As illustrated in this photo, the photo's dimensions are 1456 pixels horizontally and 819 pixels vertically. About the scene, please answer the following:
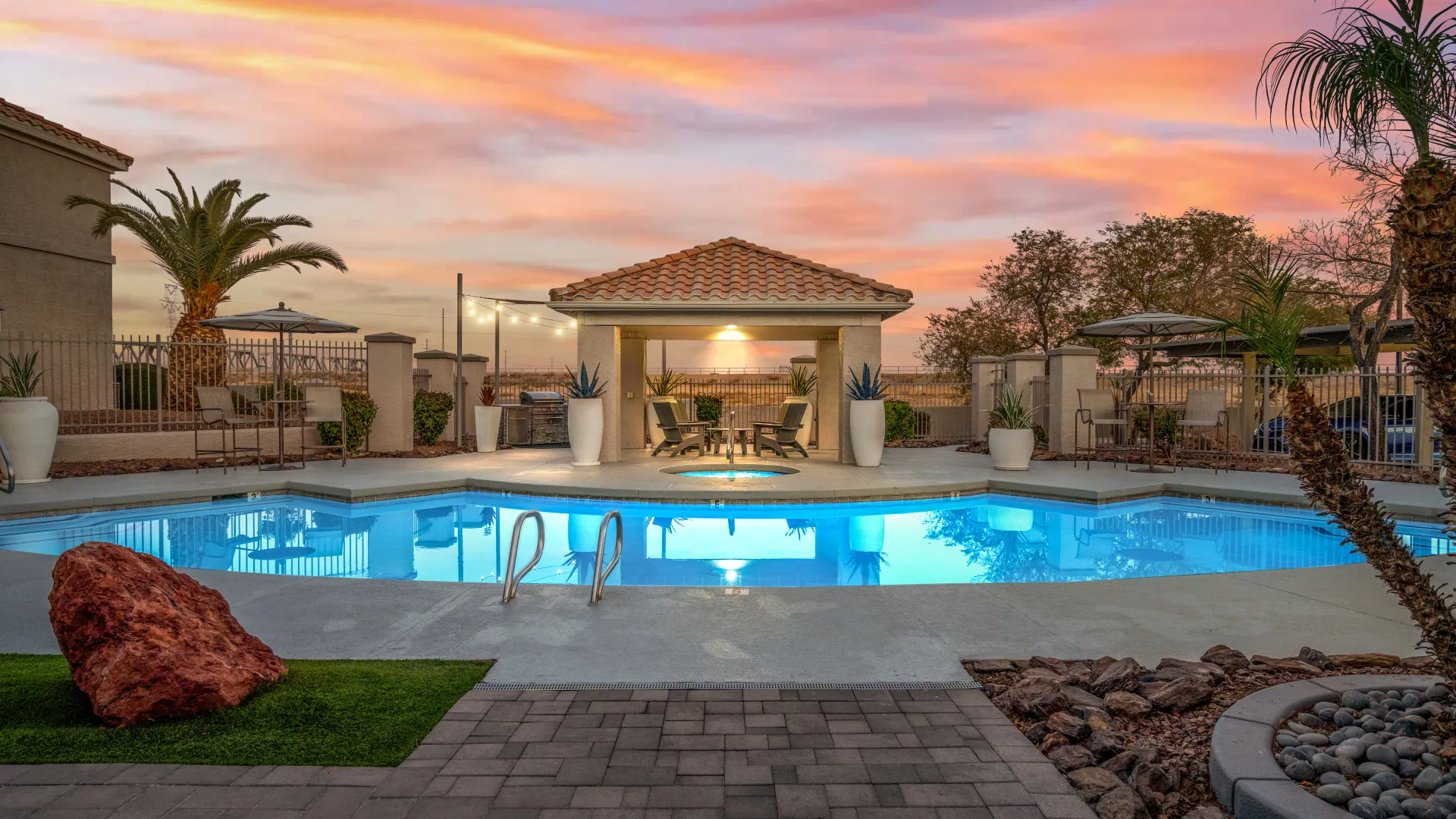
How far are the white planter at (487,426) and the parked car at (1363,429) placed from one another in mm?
13565

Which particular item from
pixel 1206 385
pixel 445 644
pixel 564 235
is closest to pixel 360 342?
pixel 564 235

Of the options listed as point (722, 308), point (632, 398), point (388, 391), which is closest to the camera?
point (722, 308)

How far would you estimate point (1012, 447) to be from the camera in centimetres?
1169

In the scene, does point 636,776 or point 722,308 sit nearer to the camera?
point 636,776

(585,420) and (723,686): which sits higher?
(585,420)

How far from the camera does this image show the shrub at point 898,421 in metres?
17.6

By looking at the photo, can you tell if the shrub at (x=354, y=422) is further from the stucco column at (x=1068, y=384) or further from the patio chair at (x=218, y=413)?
the stucco column at (x=1068, y=384)

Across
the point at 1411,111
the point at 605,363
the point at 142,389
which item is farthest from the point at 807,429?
the point at 1411,111

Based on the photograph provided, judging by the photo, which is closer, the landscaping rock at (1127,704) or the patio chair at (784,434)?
the landscaping rock at (1127,704)

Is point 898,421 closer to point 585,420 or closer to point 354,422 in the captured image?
point 585,420

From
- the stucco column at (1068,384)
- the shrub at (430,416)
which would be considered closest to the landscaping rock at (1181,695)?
the stucco column at (1068,384)

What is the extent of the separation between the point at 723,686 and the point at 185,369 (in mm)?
16262

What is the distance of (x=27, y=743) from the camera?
8.59ft

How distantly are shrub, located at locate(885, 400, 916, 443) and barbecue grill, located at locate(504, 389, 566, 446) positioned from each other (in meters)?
7.69
